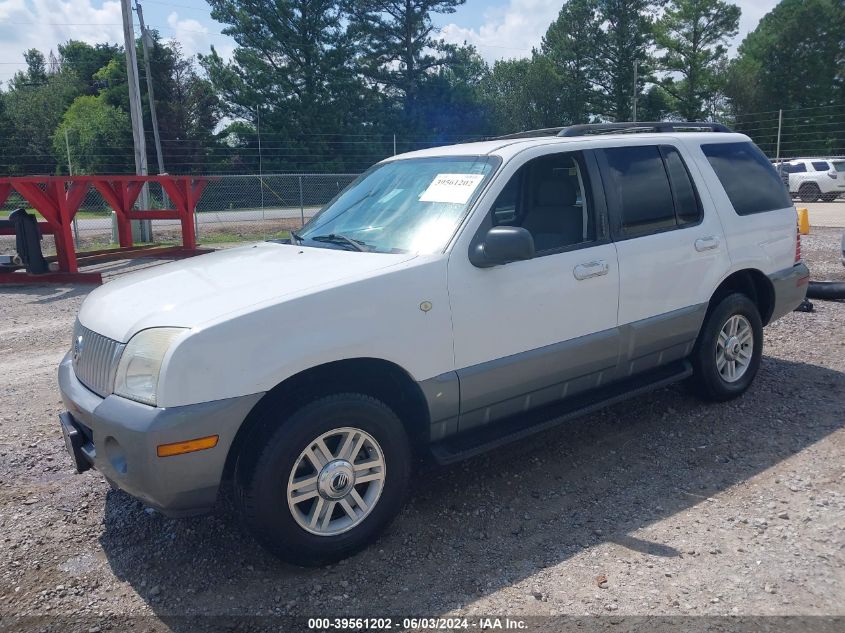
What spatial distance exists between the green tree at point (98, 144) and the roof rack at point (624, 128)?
24795 millimetres

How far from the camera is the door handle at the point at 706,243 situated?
4.79 metres

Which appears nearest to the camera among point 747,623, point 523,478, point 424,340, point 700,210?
point 747,623

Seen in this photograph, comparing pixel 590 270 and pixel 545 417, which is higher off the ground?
pixel 590 270

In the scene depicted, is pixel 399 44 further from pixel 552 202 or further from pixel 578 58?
pixel 552 202

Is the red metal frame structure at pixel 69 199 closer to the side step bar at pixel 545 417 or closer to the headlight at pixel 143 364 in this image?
the headlight at pixel 143 364

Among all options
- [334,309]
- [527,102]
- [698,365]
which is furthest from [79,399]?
[527,102]

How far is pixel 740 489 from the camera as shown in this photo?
3953 millimetres

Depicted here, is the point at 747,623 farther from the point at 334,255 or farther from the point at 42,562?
the point at 42,562

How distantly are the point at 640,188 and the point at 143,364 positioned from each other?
320cm

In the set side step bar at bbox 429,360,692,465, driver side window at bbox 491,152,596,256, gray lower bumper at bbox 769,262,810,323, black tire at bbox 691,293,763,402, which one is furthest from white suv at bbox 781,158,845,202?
driver side window at bbox 491,152,596,256

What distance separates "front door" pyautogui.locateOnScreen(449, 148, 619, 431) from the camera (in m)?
A: 3.67

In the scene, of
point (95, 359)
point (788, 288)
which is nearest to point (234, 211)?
point (788, 288)

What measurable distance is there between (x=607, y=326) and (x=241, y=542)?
2.39 meters

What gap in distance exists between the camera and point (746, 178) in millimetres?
5277
